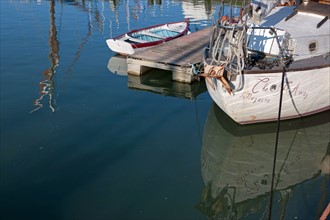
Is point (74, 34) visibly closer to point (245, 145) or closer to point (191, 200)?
point (245, 145)

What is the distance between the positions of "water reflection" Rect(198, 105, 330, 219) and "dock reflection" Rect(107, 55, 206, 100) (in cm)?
217

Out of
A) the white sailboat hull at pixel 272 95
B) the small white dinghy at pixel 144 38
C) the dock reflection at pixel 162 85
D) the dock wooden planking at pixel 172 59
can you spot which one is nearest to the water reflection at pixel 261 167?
the white sailboat hull at pixel 272 95

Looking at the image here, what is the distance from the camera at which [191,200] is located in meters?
8.49

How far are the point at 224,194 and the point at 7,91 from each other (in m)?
9.69

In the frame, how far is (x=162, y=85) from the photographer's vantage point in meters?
15.6

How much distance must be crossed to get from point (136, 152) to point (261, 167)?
3651 mm

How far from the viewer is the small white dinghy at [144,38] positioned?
17.6 meters

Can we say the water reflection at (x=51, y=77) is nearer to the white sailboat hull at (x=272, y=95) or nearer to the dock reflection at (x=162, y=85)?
the dock reflection at (x=162, y=85)

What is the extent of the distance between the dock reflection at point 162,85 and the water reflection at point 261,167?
2173mm

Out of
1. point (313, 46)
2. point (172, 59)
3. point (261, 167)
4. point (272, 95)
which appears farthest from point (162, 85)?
point (261, 167)

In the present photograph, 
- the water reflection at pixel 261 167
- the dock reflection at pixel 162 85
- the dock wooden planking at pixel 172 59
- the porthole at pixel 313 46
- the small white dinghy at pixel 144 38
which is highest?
the small white dinghy at pixel 144 38

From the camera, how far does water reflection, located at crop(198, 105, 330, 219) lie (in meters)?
8.41

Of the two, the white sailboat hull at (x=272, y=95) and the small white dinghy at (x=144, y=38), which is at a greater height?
the small white dinghy at (x=144, y=38)

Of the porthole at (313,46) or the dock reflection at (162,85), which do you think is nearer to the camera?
the porthole at (313,46)
